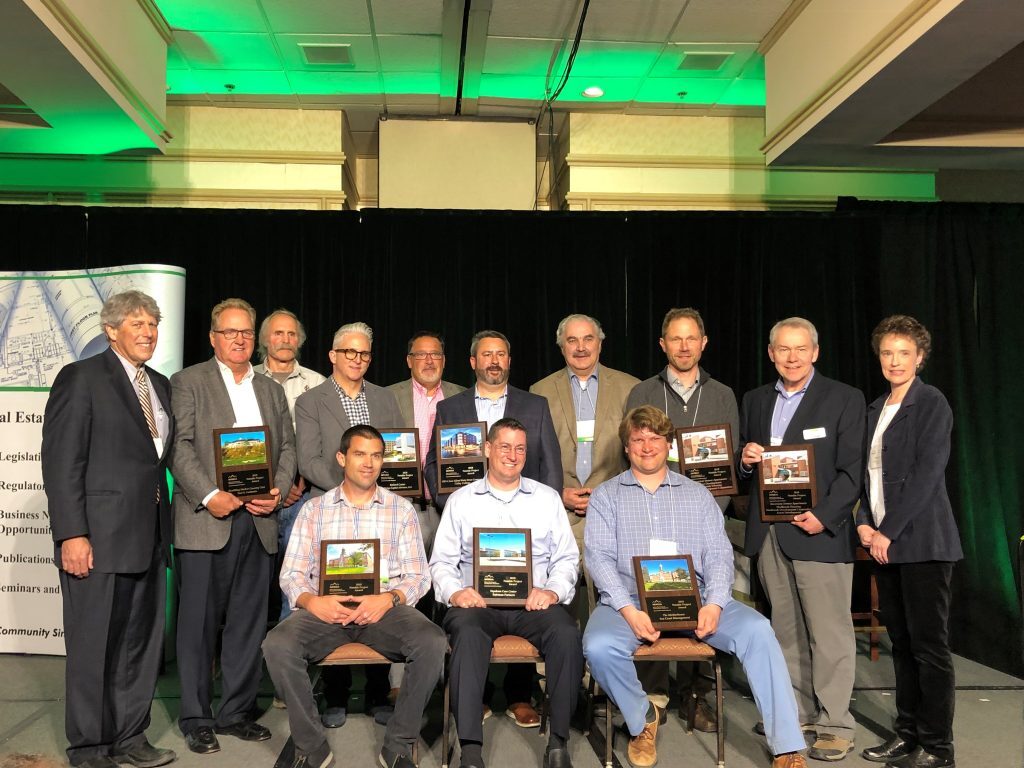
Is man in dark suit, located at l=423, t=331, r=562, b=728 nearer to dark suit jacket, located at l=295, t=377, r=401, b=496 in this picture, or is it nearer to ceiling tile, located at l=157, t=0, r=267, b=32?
dark suit jacket, located at l=295, t=377, r=401, b=496

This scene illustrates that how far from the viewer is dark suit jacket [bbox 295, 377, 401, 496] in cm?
408

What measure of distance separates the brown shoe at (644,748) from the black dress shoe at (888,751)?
0.85 metres

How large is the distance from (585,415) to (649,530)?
2.84ft

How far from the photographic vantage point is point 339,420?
4.18 meters

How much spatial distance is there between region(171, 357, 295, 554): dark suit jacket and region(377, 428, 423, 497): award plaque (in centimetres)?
43

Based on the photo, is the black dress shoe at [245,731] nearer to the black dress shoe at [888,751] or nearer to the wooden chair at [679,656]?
the wooden chair at [679,656]

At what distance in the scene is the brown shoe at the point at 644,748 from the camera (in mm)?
3502

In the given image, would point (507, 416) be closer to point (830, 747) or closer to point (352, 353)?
point (352, 353)

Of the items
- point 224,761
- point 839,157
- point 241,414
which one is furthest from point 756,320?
point 224,761

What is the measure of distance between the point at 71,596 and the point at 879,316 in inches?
208

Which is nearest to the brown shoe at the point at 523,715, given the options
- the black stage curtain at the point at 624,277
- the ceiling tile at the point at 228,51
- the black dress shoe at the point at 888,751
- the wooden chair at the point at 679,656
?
the wooden chair at the point at 679,656

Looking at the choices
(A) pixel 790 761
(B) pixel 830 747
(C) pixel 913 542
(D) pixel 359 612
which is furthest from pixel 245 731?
(C) pixel 913 542

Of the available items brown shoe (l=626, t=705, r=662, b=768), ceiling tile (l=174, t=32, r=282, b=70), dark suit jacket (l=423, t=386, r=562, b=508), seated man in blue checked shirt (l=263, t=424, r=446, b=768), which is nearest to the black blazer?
brown shoe (l=626, t=705, r=662, b=768)

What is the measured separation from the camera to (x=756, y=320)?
6.52 m
